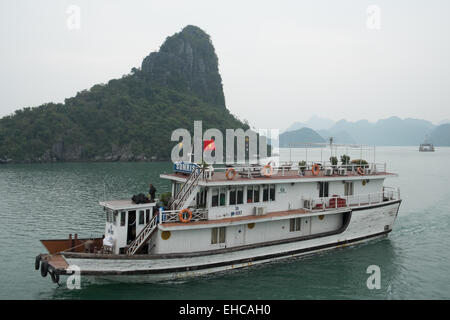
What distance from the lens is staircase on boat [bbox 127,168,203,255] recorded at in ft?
48.4

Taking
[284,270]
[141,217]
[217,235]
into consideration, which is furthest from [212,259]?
[284,270]

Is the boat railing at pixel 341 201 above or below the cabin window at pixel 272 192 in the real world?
below

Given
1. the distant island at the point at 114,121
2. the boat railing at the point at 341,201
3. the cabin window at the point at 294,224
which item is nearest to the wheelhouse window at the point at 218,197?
the cabin window at the point at 294,224

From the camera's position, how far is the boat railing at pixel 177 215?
1485cm

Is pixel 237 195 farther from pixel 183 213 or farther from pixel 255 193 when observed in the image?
pixel 183 213

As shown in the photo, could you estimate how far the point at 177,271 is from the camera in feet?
48.9

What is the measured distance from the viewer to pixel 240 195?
16844 mm

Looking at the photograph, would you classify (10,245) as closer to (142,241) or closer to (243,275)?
(142,241)

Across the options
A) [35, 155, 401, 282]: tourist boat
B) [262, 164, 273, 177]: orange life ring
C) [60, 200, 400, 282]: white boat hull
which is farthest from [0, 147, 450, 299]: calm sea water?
[262, 164, 273, 177]: orange life ring

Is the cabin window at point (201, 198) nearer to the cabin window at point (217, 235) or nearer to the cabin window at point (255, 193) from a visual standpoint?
the cabin window at point (217, 235)

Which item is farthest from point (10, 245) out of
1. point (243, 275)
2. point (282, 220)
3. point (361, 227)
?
point (361, 227)

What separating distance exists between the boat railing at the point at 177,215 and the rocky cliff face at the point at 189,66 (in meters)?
125

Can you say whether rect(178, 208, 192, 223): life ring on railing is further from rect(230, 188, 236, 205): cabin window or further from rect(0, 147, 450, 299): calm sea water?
rect(0, 147, 450, 299): calm sea water
